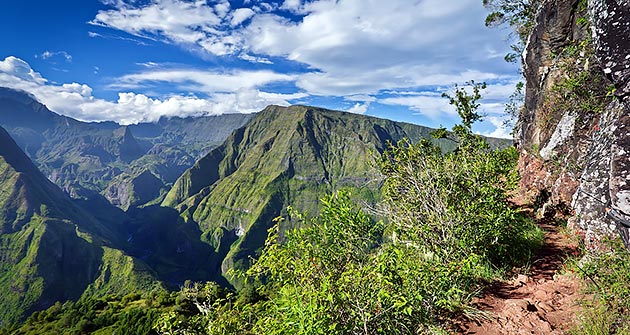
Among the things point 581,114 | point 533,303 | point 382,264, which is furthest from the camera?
point 581,114

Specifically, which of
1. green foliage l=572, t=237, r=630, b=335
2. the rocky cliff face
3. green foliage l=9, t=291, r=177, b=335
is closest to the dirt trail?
green foliage l=572, t=237, r=630, b=335

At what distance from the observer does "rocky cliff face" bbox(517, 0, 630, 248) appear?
1023 cm

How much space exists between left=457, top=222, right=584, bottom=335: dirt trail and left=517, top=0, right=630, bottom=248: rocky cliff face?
8.10 feet

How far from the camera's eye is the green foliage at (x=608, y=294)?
25.2 feet

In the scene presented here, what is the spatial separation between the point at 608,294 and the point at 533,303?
2.17 meters

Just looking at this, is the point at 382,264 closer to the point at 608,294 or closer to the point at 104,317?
the point at 608,294

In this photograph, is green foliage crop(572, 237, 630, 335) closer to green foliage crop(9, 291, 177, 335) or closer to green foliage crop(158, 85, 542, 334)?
green foliage crop(158, 85, 542, 334)

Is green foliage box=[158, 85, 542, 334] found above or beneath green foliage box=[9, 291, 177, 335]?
above

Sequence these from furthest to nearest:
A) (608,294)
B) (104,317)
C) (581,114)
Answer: (104,317)
(581,114)
(608,294)

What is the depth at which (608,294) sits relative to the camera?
8.41m

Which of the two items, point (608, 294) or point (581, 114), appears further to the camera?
point (581, 114)

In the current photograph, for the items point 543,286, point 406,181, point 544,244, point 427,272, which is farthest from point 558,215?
point 427,272

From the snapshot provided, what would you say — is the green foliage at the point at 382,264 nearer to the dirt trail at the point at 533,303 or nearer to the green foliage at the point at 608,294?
the dirt trail at the point at 533,303

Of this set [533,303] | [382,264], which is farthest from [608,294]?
[382,264]
